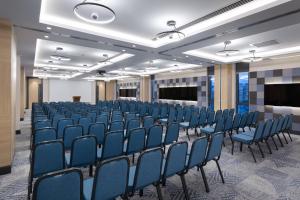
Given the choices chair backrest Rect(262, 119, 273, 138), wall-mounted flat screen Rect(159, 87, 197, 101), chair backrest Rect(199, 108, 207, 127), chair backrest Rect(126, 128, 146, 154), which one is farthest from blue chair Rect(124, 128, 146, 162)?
wall-mounted flat screen Rect(159, 87, 197, 101)

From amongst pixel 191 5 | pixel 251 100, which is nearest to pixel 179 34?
pixel 191 5

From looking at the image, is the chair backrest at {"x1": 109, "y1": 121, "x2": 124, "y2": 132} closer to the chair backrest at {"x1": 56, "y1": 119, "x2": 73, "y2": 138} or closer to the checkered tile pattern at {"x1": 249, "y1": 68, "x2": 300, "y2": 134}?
the chair backrest at {"x1": 56, "y1": 119, "x2": 73, "y2": 138}

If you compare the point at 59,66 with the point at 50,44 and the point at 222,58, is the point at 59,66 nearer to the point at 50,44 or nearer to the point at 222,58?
the point at 50,44

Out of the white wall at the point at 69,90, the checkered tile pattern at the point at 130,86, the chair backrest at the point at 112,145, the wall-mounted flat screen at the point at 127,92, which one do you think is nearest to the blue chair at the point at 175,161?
the chair backrest at the point at 112,145

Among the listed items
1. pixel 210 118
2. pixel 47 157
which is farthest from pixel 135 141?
pixel 210 118

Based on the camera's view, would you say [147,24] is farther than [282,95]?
No

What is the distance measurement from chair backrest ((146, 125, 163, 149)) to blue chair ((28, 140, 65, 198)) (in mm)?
1641

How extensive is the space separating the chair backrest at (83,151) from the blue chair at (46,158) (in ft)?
0.66

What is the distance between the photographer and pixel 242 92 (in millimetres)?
9539

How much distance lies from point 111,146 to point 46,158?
0.98 metres

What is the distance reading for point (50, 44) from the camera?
6.96 m

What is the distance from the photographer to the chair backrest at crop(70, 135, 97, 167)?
2691mm

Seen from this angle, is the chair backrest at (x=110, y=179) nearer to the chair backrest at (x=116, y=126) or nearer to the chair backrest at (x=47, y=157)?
the chair backrest at (x=47, y=157)

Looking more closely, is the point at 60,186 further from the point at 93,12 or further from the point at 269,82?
the point at 269,82
